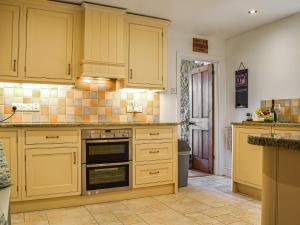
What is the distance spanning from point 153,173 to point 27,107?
1.71 meters

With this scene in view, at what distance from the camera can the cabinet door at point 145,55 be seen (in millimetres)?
3738

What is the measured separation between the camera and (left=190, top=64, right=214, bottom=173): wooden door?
4.93 meters

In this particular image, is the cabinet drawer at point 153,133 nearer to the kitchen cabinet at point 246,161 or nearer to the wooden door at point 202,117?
the kitchen cabinet at point 246,161

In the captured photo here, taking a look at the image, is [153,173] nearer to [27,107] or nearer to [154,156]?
[154,156]

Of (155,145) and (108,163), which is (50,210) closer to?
(108,163)

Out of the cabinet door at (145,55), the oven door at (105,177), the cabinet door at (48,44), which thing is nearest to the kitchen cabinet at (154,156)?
the oven door at (105,177)

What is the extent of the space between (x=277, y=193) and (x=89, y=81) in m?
3.02

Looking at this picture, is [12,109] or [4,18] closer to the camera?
[4,18]

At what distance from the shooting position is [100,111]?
12.5 feet

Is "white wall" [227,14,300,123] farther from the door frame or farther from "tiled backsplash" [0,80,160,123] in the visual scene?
"tiled backsplash" [0,80,160,123]

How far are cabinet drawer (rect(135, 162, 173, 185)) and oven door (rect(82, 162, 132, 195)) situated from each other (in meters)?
0.12

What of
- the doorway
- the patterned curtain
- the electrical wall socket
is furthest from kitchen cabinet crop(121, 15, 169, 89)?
the patterned curtain

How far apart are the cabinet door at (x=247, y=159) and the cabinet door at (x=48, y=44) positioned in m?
2.24

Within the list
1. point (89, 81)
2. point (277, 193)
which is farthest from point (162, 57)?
point (277, 193)
